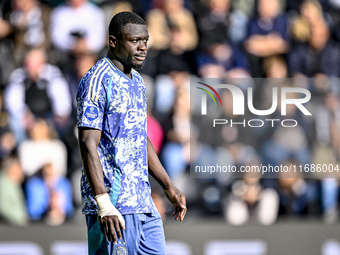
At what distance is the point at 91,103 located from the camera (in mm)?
3871

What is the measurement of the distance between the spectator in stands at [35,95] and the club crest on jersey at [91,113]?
4.40 meters

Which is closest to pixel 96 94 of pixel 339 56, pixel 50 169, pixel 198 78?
pixel 50 169

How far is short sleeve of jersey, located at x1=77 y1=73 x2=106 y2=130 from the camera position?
12.7 feet

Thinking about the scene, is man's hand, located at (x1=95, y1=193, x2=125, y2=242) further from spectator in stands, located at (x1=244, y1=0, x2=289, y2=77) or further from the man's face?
spectator in stands, located at (x1=244, y1=0, x2=289, y2=77)

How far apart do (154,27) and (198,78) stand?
0.83 meters

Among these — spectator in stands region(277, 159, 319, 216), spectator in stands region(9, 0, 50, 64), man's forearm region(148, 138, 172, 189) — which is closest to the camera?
man's forearm region(148, 138, 172, 189)

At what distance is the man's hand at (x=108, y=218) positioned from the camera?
12.3 feet

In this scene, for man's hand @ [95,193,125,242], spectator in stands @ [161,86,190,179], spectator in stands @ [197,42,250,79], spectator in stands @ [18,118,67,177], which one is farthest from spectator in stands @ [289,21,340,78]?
man's hand @ [95,193,125,242]

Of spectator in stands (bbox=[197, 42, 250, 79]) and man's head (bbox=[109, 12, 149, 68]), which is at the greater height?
spectator in stands (bbox=[197, 42, 250, 79])

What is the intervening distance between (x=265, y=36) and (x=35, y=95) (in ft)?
9.66

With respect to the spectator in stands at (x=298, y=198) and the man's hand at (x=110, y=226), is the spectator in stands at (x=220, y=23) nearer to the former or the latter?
the spectator in stands at (x=298, y=198)

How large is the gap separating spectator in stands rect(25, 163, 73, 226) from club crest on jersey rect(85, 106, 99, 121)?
13.8ft

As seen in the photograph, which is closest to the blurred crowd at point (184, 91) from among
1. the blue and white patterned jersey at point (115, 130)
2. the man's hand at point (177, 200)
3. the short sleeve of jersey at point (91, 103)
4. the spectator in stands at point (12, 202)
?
the spectator in stands at point (12, 202)

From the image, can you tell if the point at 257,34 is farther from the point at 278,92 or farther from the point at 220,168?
the point at 220,168
